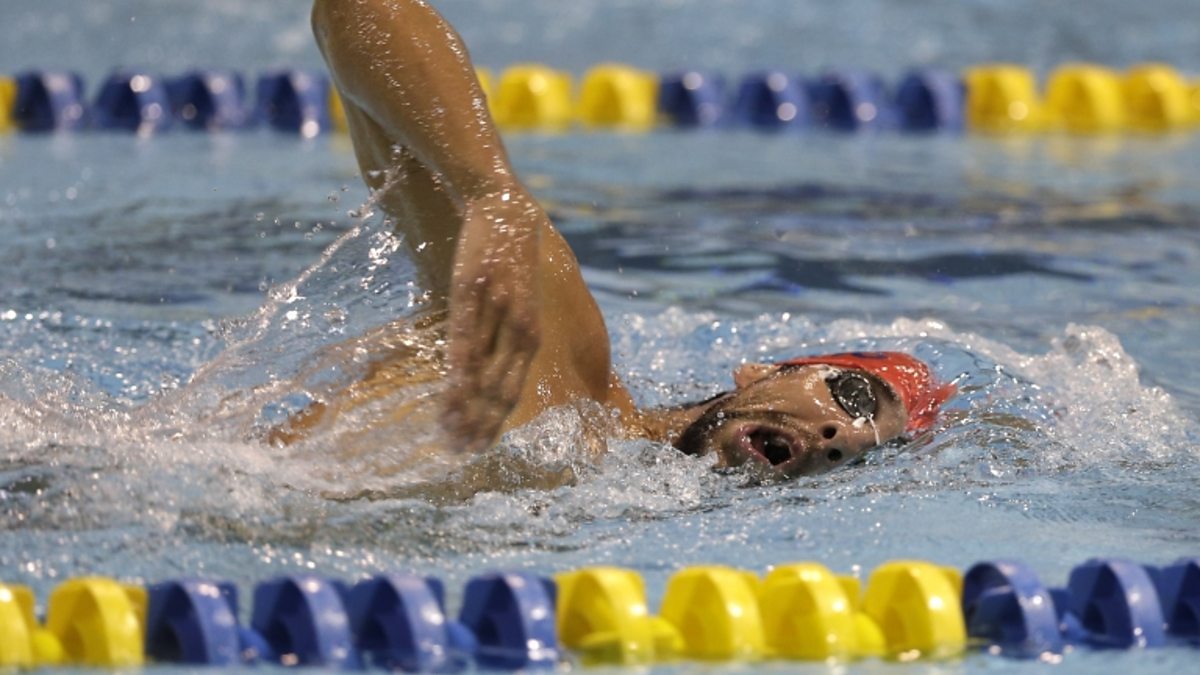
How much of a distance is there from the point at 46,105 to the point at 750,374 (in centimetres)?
369

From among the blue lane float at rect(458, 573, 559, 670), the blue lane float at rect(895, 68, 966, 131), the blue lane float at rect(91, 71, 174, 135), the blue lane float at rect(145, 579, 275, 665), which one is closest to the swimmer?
the blue lane float at rect(458, 573, 559, 670)

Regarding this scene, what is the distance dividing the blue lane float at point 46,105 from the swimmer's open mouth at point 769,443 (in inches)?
148

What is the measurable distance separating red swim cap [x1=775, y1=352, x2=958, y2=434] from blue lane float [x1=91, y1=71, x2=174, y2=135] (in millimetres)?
3525

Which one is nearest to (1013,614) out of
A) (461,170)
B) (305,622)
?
(305,622)

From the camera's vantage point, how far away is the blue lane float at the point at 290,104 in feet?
19.1

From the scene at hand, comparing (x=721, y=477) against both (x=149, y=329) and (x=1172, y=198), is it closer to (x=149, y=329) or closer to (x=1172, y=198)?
(x=149, y=329)

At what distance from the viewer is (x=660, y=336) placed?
3.51 meters

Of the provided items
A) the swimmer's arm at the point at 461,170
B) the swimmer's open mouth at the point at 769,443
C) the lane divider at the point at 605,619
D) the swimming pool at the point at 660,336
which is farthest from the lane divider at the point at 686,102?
the lane divider at the point at 605,619

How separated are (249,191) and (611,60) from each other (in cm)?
254

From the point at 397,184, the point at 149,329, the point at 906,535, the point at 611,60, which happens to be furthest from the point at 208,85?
the point at 906,535

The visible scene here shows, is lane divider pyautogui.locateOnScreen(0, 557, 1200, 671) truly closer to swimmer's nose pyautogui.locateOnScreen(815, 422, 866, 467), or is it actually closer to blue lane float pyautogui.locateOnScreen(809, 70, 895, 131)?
swimmer's nose pyautogui.locateOnScreen(815, 422, 866, 467)

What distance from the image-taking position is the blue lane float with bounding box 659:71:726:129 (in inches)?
242

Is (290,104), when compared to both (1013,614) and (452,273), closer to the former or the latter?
(452,273)

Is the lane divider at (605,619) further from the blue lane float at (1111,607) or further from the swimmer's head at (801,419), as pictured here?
the swimmer's head at (801,419)
